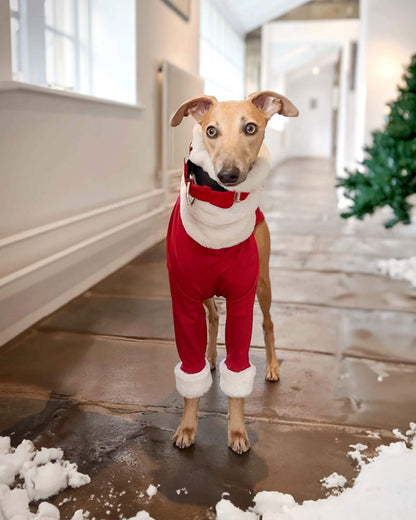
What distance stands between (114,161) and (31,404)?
2.14 metres

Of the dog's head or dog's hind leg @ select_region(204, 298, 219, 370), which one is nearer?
the dog's head

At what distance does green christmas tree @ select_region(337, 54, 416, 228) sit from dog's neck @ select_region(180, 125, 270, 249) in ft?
7.45

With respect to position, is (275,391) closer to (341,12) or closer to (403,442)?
(403,442)

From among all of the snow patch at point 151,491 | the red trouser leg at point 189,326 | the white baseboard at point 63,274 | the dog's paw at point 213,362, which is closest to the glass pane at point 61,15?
the white baseboard at point 63,274

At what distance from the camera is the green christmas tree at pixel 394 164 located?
3455 millimetres

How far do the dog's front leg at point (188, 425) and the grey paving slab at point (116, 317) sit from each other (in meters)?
0.84

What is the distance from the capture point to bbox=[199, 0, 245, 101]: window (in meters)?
7.16

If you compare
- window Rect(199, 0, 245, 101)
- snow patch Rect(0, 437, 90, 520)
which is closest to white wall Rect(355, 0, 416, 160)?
Result: window Rect(199, 0, 245, 101)

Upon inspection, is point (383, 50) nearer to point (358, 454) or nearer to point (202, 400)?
point (202, 400)

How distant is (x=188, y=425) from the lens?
5.29 ft

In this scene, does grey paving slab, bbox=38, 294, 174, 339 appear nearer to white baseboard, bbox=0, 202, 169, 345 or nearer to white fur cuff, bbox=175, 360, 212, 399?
white baseboard, bbox=0, 202, 169, 345

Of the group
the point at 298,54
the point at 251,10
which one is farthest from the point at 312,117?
the point at 251,10

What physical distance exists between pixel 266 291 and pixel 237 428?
53 cm

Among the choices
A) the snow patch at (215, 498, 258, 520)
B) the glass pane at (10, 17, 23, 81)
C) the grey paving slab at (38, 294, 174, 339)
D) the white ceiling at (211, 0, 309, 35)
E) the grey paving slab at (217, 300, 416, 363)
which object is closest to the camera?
the snow patch at (215, 498, 258, 520)
